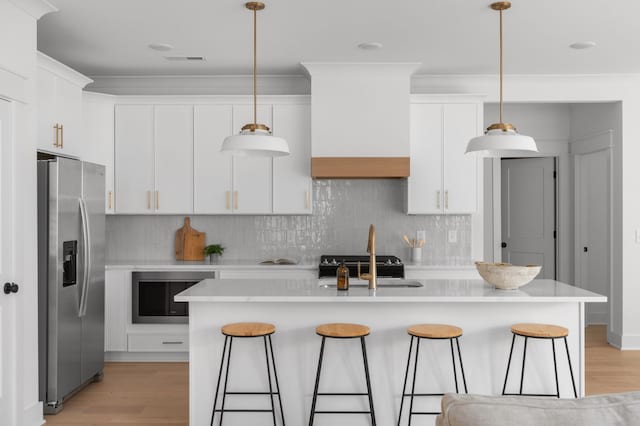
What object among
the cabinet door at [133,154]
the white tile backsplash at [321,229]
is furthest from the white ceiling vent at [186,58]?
the white tile backsplash at [321,229]

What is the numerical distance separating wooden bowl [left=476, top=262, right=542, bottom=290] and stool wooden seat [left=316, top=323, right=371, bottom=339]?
0.85 metres

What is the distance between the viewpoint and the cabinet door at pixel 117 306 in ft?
16.4

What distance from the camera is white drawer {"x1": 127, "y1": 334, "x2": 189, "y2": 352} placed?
5000 mm

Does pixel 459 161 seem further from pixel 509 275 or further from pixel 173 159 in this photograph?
pixel 173 159

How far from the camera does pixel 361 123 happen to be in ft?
16.6

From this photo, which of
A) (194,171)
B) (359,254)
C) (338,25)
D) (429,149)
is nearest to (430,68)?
(429,149)

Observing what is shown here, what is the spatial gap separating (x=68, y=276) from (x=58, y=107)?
1288 mm

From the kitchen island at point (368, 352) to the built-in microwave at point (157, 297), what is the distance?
1735mm

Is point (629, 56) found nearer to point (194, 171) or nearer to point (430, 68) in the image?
point (430, 68)

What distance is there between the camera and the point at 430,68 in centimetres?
519

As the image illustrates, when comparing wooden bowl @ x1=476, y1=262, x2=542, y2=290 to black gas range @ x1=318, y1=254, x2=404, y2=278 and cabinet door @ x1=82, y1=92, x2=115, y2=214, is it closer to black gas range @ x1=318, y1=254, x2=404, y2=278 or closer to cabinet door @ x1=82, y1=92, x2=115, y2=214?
black gas range @ x1=318, y1=254, x2=404, y2=278

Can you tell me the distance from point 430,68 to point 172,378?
11.9ft

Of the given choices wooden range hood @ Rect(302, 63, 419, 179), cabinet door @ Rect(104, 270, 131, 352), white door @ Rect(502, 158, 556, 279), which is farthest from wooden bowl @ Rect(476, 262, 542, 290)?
white door @ Rect(502, 158, 556, 279)

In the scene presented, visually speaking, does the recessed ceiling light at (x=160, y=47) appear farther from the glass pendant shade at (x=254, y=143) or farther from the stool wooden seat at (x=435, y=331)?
the stool wooden seat at (x=435, y=331)
